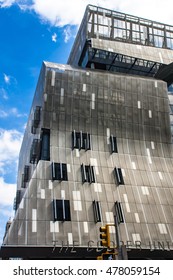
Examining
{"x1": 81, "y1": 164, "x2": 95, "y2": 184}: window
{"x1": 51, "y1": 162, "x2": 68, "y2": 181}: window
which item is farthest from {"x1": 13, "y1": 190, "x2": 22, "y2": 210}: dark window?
{"x1": 81, "y1": 164, "x2": 95, "y2": 184}: window

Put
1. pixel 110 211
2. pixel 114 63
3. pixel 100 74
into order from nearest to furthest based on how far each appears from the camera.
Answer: pixel 110 211 → pixel 100 74 → pixel 114 63

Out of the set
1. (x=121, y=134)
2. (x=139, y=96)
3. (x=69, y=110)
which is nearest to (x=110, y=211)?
(x=121, y=134)

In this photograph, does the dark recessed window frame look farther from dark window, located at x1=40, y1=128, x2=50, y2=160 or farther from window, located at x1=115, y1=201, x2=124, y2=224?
dark window, located at x1=40, y1=128, x2=50, y2=160

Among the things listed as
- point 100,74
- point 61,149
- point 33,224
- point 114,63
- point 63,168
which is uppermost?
point 114,63

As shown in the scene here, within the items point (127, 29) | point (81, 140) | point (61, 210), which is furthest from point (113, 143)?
point (127, 29)

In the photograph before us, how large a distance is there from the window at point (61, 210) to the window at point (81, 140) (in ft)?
30.7

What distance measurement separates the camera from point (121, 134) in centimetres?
5134

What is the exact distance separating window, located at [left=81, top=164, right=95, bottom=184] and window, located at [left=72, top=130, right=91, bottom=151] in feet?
10.6

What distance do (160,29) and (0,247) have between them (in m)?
57.7

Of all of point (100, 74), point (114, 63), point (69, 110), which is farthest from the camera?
point (114, 63)

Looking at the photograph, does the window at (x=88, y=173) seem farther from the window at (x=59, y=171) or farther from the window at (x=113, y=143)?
the window at (x=113, y=143)

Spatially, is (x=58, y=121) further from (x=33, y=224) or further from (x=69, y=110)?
(x=33, y=224)

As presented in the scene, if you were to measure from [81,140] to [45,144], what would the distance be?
5.50 meters

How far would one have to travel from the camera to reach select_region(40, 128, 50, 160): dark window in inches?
1822
